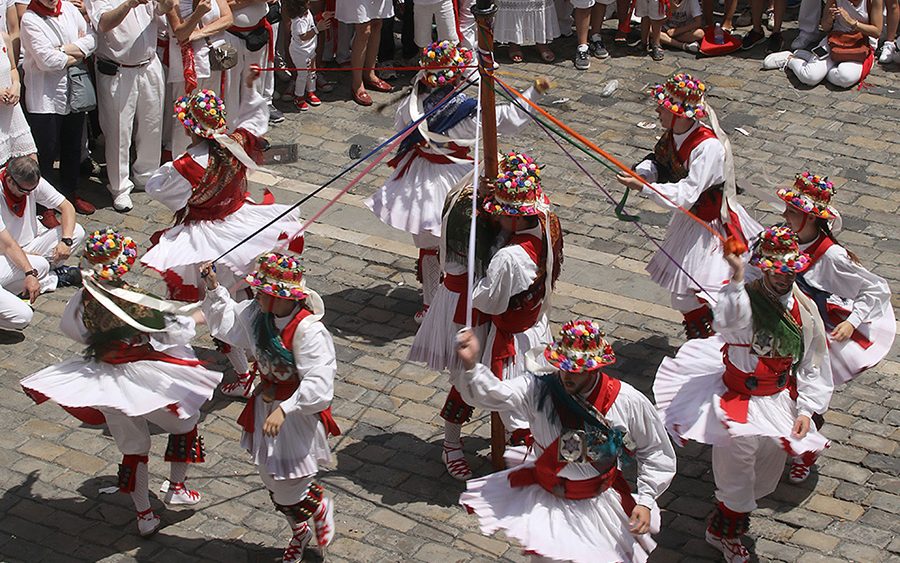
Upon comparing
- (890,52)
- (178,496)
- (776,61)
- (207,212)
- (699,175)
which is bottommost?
(178,496)

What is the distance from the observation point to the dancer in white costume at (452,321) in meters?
8.39

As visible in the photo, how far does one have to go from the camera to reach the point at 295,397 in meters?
7.28

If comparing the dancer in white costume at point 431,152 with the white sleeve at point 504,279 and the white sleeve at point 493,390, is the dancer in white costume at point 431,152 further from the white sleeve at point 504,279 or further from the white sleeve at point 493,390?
the white sleeve at point 493,390

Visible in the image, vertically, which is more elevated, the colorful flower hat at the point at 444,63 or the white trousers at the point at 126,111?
the colorful flower hat at the point at 444,63

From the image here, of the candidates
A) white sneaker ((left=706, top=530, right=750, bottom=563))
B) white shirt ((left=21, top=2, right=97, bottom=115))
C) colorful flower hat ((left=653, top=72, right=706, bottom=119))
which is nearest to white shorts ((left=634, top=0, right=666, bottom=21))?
colorful flower hat ((left=653, top=72, right=706, bottom=119))

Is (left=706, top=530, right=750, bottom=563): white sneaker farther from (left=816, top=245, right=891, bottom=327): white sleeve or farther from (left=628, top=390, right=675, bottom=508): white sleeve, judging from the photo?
(left=816, top=245, right=891, bottom=327): white sleeve

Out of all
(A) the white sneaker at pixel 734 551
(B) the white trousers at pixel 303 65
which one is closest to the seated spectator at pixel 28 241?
(B) the white trousers at pixel 303 65

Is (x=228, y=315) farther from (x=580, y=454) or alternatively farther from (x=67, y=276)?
(x=67, y=276)

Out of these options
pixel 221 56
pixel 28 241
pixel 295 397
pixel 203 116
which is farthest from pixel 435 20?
pixel 295 397

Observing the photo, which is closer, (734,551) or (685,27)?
(734,551)

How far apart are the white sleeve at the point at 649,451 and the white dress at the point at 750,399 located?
83 centimetres

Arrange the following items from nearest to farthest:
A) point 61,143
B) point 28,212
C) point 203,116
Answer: point 203,116
point 28,212
point 61,143

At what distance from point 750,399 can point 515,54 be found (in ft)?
25.1

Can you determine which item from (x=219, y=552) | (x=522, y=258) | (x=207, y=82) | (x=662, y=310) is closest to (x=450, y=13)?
(x=207, y=82)
